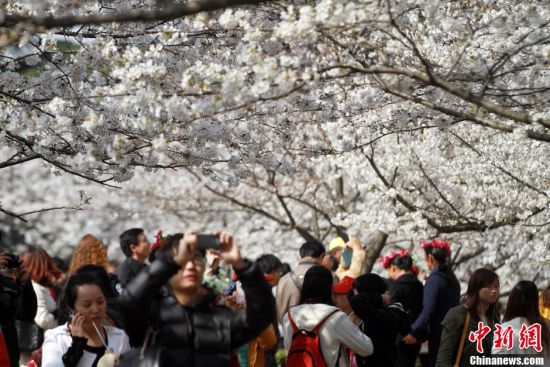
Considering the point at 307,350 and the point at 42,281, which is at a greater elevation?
the point at 42,281

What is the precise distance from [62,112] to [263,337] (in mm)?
2435

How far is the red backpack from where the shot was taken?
20.4 ft

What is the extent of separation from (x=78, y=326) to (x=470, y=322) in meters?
3.13

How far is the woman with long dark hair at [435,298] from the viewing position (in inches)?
367

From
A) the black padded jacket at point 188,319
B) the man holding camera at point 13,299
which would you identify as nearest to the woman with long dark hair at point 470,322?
the black padded jacket at point 188,319

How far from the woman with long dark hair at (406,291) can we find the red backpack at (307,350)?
3230 millimetres

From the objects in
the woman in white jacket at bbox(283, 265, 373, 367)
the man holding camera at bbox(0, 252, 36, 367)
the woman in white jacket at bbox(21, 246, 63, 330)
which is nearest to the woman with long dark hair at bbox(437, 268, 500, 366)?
the woman in white jacket at bbox(283, 265, 373, 367)

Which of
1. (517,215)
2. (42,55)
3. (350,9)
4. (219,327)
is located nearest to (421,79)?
(350,9)

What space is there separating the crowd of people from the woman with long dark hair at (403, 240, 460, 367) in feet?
0.04

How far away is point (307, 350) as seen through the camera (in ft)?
20.4

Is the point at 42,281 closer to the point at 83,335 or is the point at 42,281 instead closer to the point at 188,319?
the point at 83,335

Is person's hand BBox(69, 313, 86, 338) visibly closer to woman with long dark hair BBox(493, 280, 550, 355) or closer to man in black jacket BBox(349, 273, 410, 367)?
man in black jacket BBox(349, 273, 410, 367)

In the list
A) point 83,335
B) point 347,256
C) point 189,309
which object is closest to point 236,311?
point 189,309

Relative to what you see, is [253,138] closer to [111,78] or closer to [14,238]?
[111,78]
